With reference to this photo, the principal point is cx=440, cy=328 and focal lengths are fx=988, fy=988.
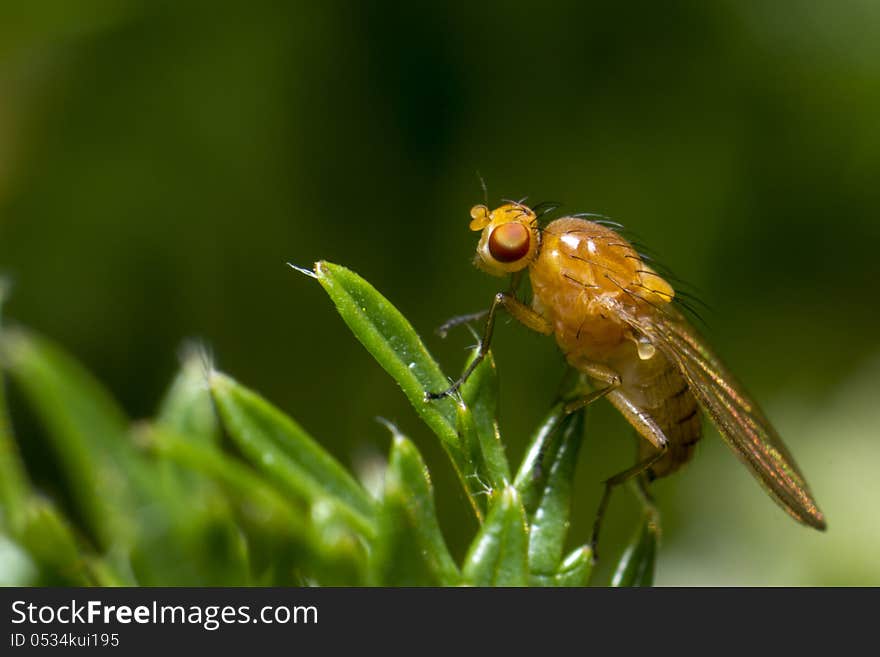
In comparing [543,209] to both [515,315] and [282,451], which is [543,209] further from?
[282,451]

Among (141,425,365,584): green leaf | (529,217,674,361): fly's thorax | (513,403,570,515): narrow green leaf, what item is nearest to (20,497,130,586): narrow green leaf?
(141,425,365,584): green leaf

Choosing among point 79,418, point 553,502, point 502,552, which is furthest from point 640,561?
point 79,418

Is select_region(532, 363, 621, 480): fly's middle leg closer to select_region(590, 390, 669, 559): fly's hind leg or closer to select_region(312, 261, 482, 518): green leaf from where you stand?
select_region(590, 390, 669, 559): fly's hind leg

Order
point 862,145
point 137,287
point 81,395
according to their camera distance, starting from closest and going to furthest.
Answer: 1. point 81,395
2. point 137,287
3. point 862,145

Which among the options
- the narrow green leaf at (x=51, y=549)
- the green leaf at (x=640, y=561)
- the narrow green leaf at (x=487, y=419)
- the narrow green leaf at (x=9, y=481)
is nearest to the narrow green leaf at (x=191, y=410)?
the narrow green leaf at (x=9, y=481)

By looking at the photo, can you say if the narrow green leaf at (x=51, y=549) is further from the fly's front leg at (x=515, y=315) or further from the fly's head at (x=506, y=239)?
the fly's head at (x=506, y=239)

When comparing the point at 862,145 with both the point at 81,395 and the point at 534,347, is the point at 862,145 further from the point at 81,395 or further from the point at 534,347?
the point at 81,395
